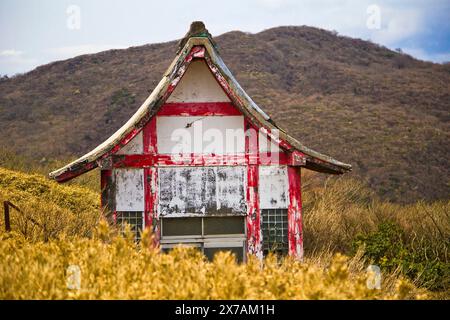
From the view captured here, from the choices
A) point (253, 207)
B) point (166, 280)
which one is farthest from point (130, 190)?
point (166, 280)

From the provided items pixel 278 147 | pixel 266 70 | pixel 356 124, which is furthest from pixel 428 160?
pixel 278 147

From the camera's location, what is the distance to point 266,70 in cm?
6794

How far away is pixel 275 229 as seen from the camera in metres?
10.7

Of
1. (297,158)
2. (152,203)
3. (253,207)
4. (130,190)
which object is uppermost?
(297,158)

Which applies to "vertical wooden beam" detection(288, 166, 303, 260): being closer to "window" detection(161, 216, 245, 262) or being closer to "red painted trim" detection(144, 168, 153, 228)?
"window" detection(161, 216, 245, 262)

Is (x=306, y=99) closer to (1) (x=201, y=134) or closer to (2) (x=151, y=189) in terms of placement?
(1) (x=201, y=134)

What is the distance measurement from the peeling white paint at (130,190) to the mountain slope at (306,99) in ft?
109

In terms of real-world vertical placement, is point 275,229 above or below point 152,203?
below

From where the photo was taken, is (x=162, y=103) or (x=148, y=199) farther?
(x=148, y=199)

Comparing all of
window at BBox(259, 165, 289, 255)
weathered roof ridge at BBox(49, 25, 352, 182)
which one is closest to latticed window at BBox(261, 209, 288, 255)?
window at BBox(259, 165, 289, 255)

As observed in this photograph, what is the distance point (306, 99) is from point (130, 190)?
5197 centimetres

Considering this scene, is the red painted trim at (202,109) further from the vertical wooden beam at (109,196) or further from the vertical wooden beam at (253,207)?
the vertical wooden beam at (109,196)

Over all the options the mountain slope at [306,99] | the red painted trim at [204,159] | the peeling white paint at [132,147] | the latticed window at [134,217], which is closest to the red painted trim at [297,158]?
the red painted trim at [204,159]
